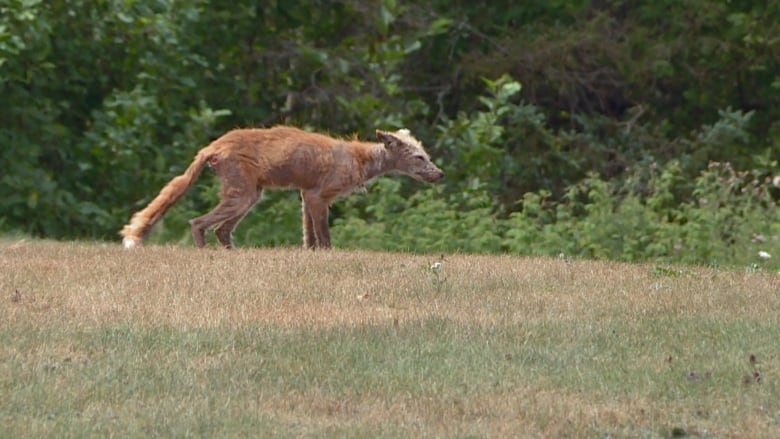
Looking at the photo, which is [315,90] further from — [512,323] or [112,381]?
[112,381]

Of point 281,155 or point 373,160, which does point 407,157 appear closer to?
point 373,160

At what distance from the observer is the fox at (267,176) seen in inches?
540

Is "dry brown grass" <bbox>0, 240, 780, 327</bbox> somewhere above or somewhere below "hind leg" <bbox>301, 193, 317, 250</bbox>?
above

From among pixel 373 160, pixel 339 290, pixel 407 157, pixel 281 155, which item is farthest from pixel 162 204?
pixel 339 290

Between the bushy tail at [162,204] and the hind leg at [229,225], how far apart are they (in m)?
0.47

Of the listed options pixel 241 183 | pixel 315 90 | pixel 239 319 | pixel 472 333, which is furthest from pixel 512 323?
pixel 315 90

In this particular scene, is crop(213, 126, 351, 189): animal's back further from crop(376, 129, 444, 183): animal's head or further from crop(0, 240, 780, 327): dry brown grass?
crop(0, 240, 780, 327): dry brown grass

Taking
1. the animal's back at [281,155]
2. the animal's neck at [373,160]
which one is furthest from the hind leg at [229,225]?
the animal's neck at [373,160]

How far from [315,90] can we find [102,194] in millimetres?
3216

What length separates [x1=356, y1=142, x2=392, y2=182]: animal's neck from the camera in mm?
14703

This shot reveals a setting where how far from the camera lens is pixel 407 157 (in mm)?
15148

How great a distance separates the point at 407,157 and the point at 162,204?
8.12 feet

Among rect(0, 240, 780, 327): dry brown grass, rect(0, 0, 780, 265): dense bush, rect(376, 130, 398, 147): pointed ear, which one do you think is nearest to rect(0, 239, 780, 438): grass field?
rect(0, 240, 780, 327): dry brown grass

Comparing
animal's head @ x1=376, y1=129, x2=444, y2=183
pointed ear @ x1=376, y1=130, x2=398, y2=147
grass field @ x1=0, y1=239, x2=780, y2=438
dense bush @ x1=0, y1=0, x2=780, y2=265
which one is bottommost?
dense bush @ x1=0, y1=0, x2=780, y2=265
